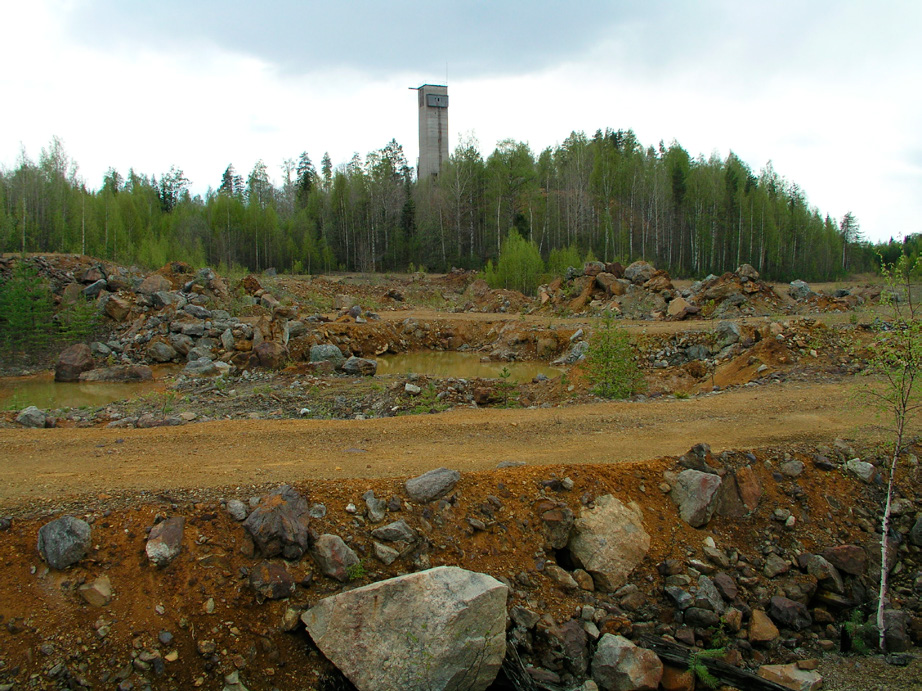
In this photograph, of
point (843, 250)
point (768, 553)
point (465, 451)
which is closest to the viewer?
point (768, 553)

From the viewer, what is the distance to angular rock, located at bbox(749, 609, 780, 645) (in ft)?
18.3

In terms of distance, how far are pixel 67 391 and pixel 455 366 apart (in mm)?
12405

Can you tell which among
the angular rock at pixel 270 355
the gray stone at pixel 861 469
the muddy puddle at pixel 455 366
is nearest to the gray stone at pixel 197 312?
the angular rock at pixel 270 355

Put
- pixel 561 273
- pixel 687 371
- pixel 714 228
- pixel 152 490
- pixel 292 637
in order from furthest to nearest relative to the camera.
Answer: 1. pixel 714 228
2. pixel 561 273
3. pixel 687 371
4. pixel 152 490
5. pixel 292 637

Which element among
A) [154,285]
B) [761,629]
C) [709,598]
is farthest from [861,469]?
[154,285]

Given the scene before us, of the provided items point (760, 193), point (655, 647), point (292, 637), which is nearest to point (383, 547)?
point (292, 637)

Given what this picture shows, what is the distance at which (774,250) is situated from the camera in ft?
162

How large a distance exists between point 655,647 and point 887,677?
1.97 meters

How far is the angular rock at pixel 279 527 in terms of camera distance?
204 inches

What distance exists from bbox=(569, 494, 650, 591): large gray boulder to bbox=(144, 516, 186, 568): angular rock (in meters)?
3.61

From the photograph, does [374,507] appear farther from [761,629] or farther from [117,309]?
[117,309]

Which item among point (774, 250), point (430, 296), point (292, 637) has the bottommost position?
point (292, 637)

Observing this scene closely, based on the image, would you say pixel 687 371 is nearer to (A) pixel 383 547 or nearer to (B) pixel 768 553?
(B) pixel 768 553

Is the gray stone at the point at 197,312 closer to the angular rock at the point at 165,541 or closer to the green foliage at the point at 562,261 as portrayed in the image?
the angular rock at the point at 165,541
